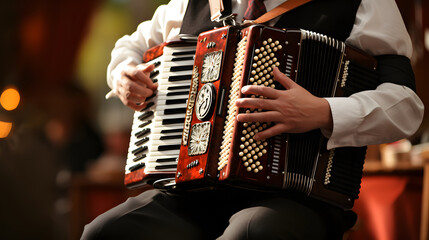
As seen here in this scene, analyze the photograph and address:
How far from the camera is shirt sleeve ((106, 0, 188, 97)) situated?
6.86 feet

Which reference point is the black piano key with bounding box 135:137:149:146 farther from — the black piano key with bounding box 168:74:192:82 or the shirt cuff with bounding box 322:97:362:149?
the shirt cuff with bounding box 322:97:362:149

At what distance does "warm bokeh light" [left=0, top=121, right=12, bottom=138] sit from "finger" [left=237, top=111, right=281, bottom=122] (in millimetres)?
2848

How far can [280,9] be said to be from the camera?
1800 millimetres

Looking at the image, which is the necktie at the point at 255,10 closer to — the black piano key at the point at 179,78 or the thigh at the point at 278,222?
the black piano key at the point at 179,78

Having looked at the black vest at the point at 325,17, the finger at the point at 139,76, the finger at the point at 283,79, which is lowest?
the finger at the point at 283,79

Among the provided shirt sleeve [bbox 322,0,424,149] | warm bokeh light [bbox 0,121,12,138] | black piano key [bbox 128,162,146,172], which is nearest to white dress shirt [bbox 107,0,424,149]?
shirt sleeve [bbox 322,0,424,149]

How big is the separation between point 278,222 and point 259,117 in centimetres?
28

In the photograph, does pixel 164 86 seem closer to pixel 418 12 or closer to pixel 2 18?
pixel 418 12

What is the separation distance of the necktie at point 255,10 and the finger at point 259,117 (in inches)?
14.1

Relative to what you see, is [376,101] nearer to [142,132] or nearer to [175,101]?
[175,101]

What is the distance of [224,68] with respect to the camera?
5.70ft

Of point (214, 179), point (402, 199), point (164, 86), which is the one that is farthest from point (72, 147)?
point (214, 179)

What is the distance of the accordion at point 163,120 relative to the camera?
1896mm

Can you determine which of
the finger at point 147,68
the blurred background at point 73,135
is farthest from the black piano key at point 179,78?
the blurred background at point 73,135
